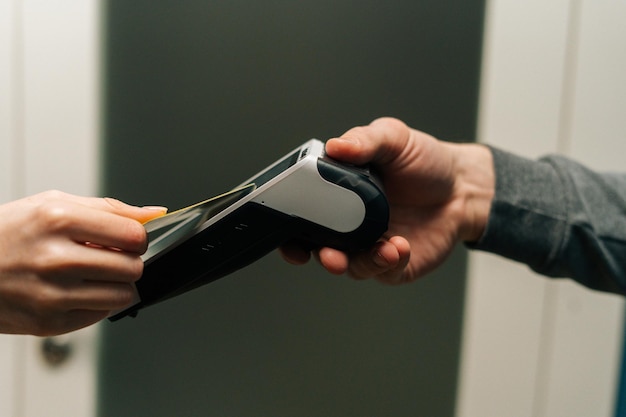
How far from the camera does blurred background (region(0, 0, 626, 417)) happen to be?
23.3 inches

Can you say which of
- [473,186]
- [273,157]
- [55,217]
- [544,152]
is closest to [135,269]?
[55,217]

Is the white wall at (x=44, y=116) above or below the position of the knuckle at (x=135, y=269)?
above

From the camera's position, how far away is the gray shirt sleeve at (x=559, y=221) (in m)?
0.60

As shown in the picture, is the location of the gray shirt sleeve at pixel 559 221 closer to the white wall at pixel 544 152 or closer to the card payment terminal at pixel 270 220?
the white wall at pixel 544 152

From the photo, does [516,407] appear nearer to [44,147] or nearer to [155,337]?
[155,337]

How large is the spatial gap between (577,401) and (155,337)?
719 millimetres

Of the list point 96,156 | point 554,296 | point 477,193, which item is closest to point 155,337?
point 96,156

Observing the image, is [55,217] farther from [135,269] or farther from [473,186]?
[473,186]

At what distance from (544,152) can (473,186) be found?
15 cm

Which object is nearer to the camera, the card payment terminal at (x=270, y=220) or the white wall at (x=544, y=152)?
the card payment terminal at (x=270, y=220)

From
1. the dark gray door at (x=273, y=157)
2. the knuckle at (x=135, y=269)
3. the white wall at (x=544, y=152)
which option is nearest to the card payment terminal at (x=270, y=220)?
the knuckle at (x=135, y=269)

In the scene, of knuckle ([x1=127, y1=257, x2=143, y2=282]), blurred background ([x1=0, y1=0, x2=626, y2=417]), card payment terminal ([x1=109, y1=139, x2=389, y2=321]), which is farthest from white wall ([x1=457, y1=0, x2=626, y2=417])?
knuckle ([x1=127, y1=257, x2=143, y2=282])

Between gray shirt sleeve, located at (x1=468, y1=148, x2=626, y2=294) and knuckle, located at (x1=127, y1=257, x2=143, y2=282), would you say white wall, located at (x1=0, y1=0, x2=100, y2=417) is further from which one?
gray shirt sleeve, located at (x1=468, y1=148, x2=626, y2=294)

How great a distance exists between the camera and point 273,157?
0.62 meters
